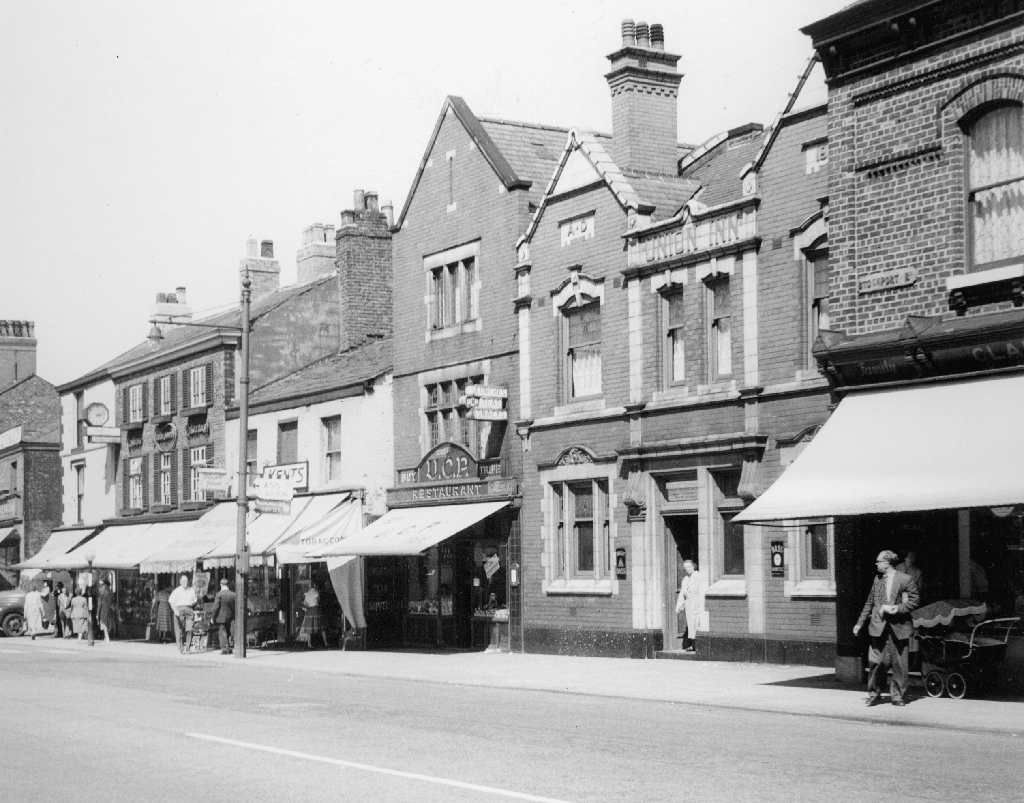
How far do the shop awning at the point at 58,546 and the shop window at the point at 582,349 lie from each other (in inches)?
940

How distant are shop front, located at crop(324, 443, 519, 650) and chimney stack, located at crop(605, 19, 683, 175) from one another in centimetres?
719

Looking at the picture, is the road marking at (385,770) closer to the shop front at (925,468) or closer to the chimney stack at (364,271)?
the shop front at (925,468)

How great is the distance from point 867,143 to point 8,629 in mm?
37761

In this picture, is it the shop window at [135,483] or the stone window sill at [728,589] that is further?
the shop window at [135,483]

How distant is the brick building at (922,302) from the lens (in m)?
17.4

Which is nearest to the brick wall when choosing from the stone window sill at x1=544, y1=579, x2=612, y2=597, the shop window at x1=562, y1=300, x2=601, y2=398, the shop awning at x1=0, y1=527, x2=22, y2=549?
the shop window at x1=562, y1=300, x2=601, y2=398

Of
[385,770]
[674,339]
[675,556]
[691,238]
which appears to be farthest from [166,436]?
[385,770]

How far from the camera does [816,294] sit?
78.5 ft

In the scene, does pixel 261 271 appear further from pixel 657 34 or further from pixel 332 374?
pixel 657 34

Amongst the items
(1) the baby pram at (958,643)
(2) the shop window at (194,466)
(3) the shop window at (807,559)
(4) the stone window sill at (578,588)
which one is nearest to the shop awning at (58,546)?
(2) the shop window at (194,466)

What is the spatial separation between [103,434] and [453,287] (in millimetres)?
20833

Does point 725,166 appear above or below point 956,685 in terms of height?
above

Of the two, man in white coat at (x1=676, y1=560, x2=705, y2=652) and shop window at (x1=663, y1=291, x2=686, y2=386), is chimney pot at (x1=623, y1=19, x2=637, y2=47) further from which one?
man in white coat at (x1=676, y1=560, x2=705, y2=652)

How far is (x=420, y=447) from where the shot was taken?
3416 centimetres
